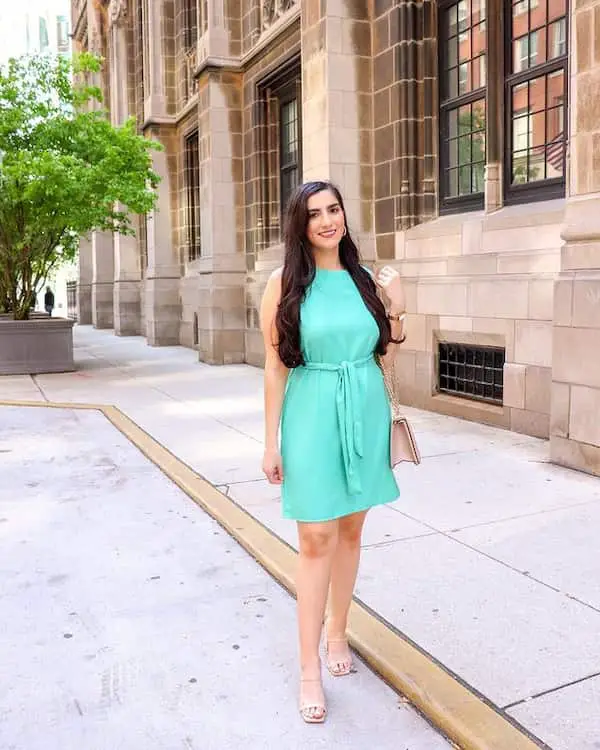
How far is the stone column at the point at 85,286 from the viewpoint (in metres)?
35.3

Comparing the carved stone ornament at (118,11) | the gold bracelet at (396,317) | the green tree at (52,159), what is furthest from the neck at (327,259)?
the carved stone ornament at (118,11)

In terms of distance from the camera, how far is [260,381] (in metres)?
13.1

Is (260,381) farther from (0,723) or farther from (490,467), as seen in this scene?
(0,723)

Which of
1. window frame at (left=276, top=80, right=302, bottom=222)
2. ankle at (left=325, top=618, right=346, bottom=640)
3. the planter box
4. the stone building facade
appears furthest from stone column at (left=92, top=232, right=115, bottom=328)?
ankle at (left=325, top=618, right=346, bottom=640)

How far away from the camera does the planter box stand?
47.8 ft

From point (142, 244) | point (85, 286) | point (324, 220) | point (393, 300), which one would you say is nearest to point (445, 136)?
point (393, 300)

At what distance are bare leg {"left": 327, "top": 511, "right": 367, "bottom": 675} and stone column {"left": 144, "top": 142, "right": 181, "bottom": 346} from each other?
18168 mm

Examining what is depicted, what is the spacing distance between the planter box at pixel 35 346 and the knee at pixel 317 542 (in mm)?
12613

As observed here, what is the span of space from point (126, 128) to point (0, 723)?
1362 cm

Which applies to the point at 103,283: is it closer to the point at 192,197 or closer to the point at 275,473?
the point at 192,197

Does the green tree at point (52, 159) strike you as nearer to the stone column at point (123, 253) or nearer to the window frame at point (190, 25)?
the window frame at point (190, 25)

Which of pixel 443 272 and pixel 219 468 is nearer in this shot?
pixel 219 468

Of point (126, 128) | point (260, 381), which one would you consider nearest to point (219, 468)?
point (260, 381)

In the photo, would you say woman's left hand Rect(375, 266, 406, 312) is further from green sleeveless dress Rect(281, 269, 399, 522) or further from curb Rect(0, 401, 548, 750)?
curb Rect(0, 401, 548, 750)
